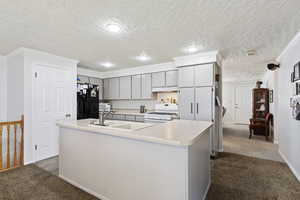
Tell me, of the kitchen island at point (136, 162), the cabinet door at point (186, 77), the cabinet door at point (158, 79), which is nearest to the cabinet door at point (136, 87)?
the cabinet door at point (158, 79)

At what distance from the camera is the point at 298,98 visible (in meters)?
2.32

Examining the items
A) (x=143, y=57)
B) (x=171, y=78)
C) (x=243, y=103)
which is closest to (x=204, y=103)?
(x=171, y=78)

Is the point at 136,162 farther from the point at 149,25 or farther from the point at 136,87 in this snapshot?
the point at 136,87

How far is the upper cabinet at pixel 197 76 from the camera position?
3.31m

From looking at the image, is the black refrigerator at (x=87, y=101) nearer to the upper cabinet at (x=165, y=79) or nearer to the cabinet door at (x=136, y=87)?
the cabinet door at (x=136, y=87)

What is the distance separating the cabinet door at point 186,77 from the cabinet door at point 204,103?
0.82 feet

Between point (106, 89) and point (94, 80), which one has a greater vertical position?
point (94, 80)

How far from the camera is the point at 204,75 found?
338 centimetres

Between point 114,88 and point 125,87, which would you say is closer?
point 125,87

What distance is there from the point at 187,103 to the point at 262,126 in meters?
3.31

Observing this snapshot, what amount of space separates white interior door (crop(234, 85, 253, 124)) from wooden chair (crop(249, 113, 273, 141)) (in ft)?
9.74

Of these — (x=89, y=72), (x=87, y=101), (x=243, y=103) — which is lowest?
(x=243, y=103)

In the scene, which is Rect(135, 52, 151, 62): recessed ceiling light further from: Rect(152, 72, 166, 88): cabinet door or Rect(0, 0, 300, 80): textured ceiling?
Rect(152, 72, 166, 88): cabinet door

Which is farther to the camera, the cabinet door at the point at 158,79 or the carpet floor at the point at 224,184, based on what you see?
the cabinet door at the point at 158,79
